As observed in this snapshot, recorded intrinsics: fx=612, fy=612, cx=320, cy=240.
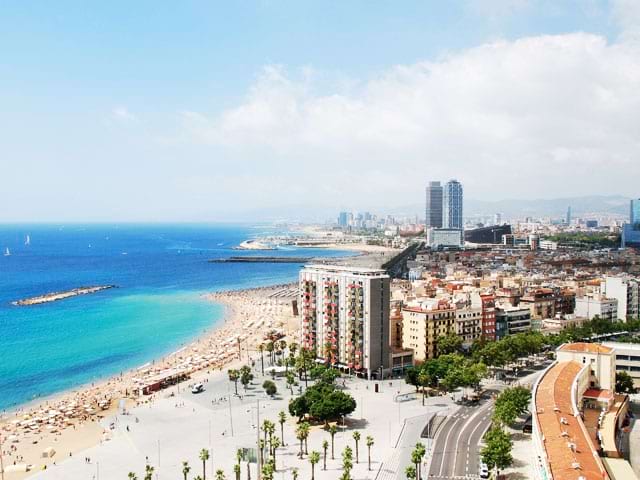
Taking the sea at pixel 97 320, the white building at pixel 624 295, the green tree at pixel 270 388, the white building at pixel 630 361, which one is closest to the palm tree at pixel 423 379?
the green tree at pixel 270 388

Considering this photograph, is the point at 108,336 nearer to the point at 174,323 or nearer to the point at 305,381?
the point at 174,323

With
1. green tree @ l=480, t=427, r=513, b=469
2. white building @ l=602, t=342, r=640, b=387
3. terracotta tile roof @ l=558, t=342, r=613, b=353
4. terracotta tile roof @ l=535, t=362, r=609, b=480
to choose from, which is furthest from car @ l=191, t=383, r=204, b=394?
white building @ l=602, t=342, r=640, b=387

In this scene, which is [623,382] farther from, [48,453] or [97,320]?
[97,320]

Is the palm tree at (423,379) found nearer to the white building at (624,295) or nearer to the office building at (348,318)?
the office building at (348,318)

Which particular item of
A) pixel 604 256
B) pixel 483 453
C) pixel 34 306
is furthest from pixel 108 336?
pixel 604 256

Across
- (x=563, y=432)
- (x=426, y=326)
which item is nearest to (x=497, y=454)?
(x=563, y=432)

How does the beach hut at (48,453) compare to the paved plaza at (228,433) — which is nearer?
the paved plaza at (228,433)
